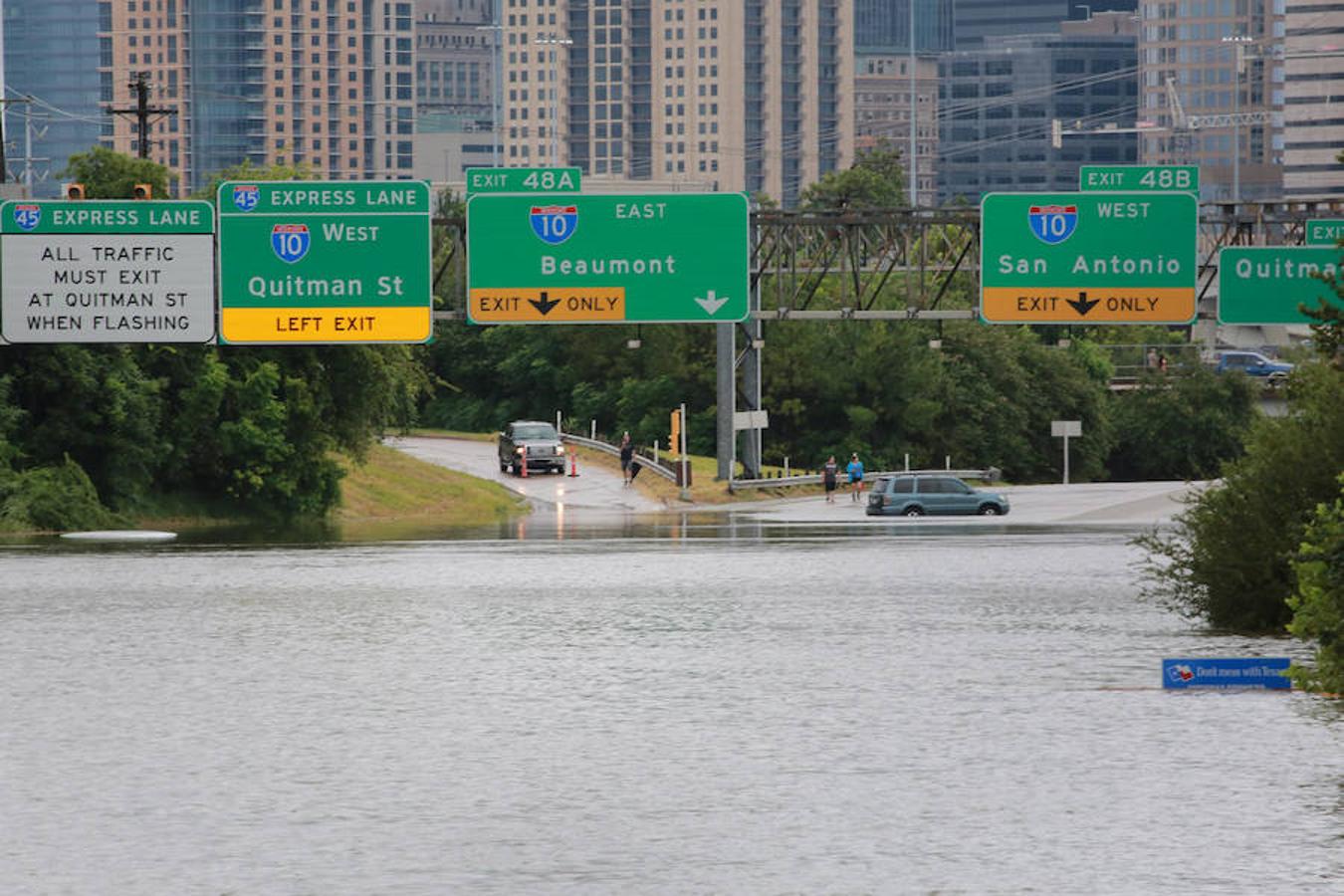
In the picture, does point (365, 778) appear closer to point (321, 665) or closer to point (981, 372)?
point (321, 665)

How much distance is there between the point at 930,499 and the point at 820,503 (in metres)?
9.05

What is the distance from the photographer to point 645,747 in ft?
59.6

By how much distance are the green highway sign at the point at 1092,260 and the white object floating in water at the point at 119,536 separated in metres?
18.7

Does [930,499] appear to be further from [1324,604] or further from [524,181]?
[1324,604]

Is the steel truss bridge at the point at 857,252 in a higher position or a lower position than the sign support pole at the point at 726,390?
higher

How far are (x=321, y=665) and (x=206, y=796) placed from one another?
7.79 m

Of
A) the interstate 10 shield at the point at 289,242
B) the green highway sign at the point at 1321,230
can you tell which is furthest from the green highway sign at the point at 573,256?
the green highway sign at the point at 1321,230

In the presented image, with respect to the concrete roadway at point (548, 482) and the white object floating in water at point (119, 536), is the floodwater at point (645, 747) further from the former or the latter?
the concrete roadway at point (548, 482)

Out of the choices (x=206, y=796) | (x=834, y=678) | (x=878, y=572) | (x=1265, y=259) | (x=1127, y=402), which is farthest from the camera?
(x=1127, y=402)

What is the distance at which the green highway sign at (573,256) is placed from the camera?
1934 inches

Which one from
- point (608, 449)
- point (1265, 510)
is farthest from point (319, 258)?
point (608, 449)

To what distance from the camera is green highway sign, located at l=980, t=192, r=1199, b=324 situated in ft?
163

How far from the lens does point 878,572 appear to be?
3700 centimetres

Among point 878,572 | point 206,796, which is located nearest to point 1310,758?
point 206,796
